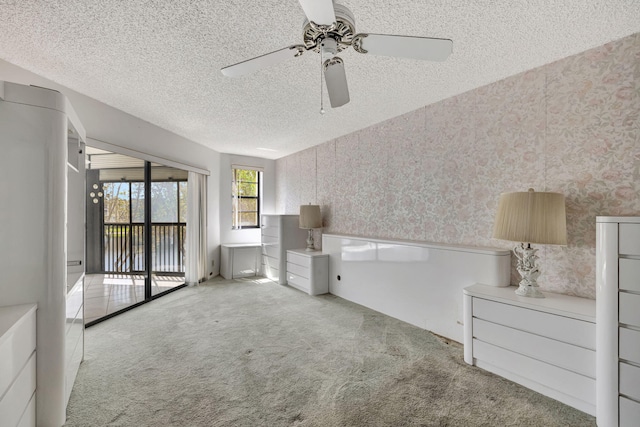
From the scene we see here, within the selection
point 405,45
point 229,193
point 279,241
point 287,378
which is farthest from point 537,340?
point 229,193

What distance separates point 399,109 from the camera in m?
3.27

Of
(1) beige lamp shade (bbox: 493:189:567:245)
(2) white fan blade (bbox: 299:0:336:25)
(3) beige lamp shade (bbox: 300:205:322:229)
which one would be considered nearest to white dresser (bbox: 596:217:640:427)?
(1) beige lamp shade (bbox: 493:189:567:245)

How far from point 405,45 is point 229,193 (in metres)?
4.89

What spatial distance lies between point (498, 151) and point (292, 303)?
3055 millimetres

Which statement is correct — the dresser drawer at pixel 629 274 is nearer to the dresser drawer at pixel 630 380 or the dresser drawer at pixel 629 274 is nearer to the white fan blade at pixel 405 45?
the dresser drawer at pixel 630 380

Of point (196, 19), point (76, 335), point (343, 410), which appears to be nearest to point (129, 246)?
point (76, 335)

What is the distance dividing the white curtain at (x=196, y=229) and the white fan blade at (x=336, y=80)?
3.64 meters

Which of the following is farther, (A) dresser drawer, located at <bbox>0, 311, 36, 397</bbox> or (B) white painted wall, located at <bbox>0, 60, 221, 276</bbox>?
(B) white painted wall, located at <bbox>0, 60, 221, 276</bbox>

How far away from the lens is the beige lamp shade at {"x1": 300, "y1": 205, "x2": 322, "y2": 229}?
4.57 meters

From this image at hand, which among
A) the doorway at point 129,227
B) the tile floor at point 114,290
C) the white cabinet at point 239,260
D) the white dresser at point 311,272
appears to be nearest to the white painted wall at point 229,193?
the white cabinet at point 239,260

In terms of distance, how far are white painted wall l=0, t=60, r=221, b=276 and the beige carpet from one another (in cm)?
217

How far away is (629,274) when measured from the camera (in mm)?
1500

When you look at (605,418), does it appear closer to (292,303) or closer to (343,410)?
(343,410)

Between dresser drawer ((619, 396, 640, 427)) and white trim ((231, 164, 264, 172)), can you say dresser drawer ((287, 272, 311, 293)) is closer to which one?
white trim ((231, 164, 264, 172))
